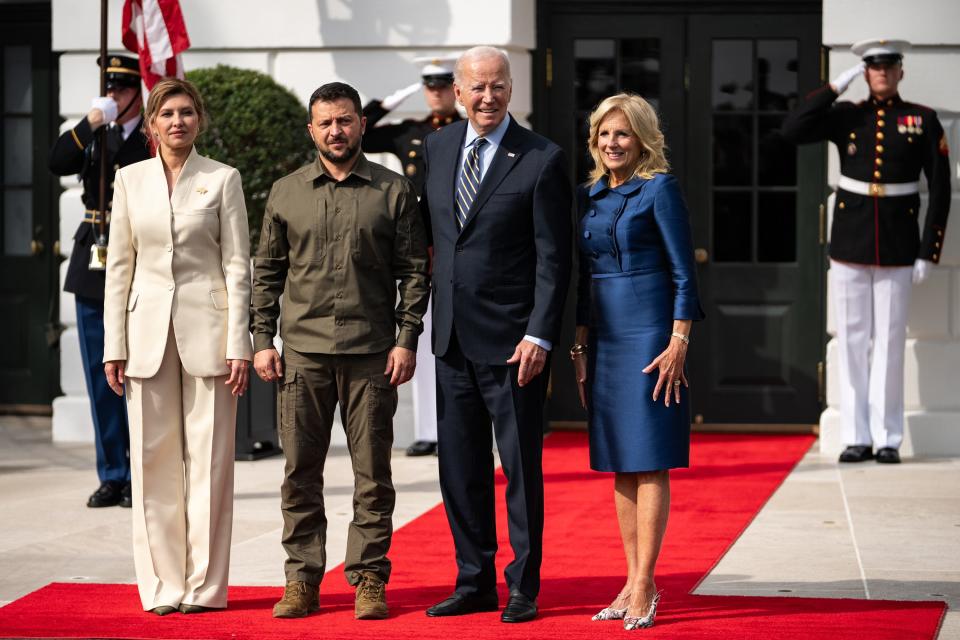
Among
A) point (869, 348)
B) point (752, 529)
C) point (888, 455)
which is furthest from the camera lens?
point (869, 348)

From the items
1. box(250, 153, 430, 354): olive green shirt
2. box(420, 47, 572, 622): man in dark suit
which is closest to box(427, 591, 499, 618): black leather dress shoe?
box(420, 47, 572, 622): man in dark suit

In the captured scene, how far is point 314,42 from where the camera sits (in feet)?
30.4

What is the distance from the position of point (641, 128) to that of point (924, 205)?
167 inches

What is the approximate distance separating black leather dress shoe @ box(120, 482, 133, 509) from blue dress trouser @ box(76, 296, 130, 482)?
0.11ft

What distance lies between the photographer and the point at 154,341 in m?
5.07

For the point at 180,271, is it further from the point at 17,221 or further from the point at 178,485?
the point at 17,221

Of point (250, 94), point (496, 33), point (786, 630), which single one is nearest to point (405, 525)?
point (786, 630)

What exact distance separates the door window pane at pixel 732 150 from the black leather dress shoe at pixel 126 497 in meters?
4.16

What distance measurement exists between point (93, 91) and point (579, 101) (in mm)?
2897

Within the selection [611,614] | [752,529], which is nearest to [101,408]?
[752,529]

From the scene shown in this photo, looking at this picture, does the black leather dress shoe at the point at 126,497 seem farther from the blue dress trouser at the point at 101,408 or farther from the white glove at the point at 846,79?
the white glove at the point at 846,79

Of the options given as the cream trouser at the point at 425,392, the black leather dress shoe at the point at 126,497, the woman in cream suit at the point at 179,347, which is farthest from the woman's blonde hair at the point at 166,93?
the cream trouser at the point at 425,392

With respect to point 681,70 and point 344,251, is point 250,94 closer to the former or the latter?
point 681,70

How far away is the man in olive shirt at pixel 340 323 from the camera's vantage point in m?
4.98
